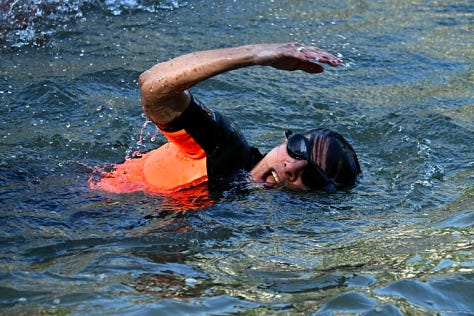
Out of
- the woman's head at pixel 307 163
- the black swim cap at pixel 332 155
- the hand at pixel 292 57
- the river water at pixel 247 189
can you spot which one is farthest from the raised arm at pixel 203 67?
the black swim cap at pixel 332 155

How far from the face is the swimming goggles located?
0.08 feet

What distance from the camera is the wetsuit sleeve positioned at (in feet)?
15.9

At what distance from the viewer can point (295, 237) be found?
486cm

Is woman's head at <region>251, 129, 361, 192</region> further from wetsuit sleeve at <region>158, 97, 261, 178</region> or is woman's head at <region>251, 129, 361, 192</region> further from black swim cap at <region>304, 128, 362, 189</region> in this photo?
wetsuit sleeve at <region>158, 97, 261, 178</region>

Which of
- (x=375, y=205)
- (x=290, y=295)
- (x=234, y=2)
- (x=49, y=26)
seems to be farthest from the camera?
(x=234, y=2)

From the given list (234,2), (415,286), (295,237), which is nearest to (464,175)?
(295,237)

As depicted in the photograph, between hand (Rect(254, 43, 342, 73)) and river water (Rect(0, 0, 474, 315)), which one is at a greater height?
hand (Rect(254, 43, 342, 73))

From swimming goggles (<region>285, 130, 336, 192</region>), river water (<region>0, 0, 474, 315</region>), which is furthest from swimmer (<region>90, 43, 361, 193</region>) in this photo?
river water (<region>0, 0, 474, 315</region>)

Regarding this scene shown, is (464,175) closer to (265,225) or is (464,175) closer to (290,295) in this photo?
(265,225)

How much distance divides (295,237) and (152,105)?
1099 millimetres

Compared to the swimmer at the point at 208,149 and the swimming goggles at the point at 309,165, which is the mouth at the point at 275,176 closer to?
the swimmer at the point at 208,149

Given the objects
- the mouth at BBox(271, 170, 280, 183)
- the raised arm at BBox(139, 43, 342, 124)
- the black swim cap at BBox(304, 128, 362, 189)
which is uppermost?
the raised arm at BBox(139, 43, 342, 124)

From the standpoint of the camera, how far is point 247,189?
5.21 metres

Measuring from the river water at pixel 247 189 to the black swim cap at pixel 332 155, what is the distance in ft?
0.53
